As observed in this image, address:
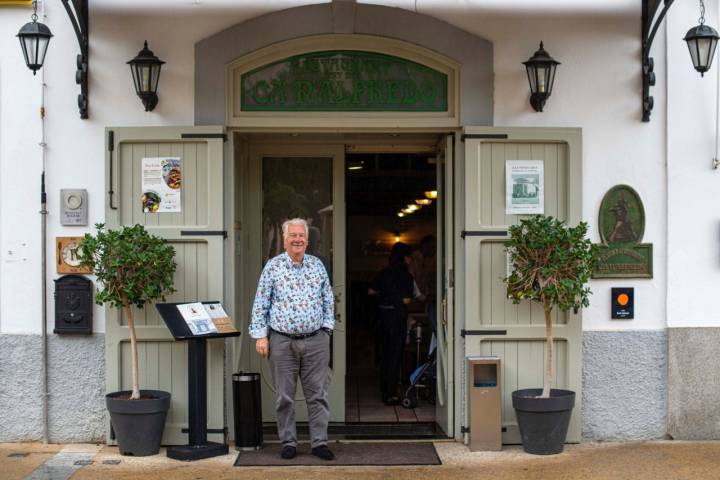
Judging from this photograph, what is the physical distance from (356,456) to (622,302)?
2459 millimetres

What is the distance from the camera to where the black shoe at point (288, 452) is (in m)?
7.34

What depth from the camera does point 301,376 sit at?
7355 mm

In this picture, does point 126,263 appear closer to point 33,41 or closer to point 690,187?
point 33,41

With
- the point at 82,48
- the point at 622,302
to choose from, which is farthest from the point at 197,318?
the point at 622,302

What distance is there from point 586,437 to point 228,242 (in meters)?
3.29

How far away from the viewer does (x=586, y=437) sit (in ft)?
25.9

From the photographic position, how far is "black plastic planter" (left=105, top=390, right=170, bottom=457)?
7273mm

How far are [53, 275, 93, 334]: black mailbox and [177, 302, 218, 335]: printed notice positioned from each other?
2.84 ft

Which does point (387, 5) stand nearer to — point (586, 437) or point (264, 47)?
point (264, 47)

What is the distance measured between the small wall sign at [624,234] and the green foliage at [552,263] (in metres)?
0.54

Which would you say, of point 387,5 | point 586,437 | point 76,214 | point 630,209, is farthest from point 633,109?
point 76,214

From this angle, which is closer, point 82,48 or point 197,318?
point 197,318

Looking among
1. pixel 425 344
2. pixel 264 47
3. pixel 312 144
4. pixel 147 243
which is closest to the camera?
pixel 147 243

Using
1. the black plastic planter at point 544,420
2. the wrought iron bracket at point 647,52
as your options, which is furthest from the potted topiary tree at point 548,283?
the wrought iron bracket at point 647,52
